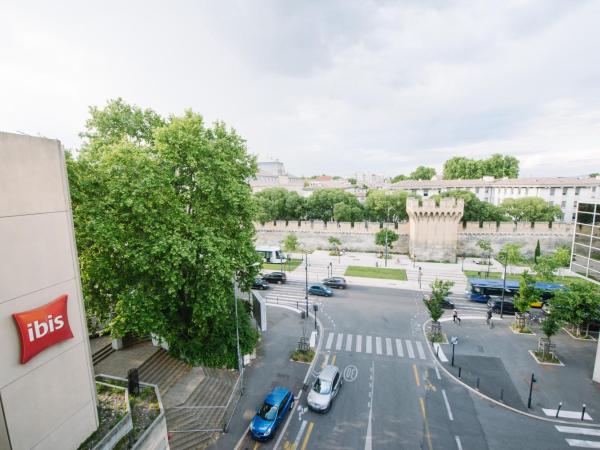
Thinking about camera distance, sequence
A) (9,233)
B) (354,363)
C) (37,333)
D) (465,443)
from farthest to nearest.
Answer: (354,363) < (465,443) < (37,333) < (9,233)

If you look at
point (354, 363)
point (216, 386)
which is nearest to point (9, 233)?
point (216, 386)

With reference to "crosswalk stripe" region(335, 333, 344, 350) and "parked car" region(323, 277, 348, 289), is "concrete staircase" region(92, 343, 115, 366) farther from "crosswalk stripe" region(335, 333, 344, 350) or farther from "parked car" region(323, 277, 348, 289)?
"parked car" region(323, 277, 348, 289)

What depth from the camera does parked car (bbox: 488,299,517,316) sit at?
28.2 m

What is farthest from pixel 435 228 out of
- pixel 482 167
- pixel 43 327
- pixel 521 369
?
pixel 482 167

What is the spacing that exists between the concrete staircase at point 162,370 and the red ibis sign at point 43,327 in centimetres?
756

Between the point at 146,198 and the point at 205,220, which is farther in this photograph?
the point at 205,220

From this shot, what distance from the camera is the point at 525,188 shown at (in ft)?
245

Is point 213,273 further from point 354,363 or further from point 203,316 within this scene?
point 354,363

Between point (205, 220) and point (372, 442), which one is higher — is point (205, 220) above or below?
above

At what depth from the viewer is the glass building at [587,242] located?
19.8m

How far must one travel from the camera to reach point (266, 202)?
5781 centimetres

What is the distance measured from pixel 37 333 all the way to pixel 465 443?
16.8m

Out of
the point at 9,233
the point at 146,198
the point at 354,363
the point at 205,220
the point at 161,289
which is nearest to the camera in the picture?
the point at 9,233

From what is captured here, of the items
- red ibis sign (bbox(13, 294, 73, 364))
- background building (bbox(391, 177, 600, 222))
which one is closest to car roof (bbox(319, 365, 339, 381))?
red ibis sign (bbox(13, 294, 73, 364))
